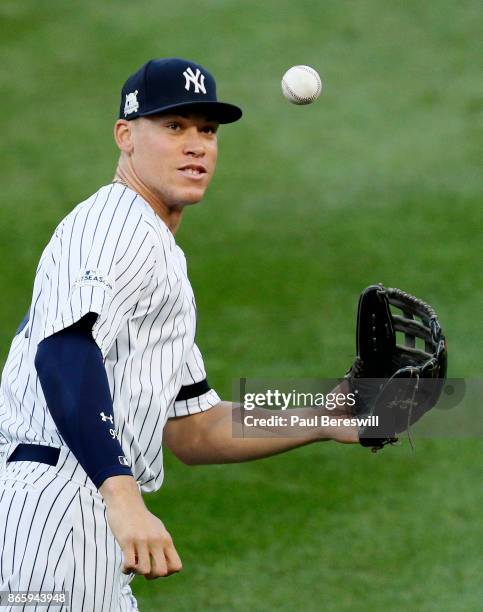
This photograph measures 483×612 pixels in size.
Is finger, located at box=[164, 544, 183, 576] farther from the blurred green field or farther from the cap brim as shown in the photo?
the blurred green field

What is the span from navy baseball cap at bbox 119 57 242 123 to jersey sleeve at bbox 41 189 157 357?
1.54ft

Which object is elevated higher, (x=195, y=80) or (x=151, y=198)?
(x=195, y=80)

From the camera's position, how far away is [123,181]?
416 centimetres

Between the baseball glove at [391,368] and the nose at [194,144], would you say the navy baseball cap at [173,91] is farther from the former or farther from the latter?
the baseball glove at [391,368]

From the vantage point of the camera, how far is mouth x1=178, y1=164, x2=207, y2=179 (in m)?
4.12

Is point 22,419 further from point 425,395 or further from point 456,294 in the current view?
point 456,294

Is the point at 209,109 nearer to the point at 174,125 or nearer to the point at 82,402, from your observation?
the point at 174,125

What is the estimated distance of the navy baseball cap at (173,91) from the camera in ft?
13.4

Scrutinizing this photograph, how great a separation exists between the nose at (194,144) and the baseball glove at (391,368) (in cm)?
90

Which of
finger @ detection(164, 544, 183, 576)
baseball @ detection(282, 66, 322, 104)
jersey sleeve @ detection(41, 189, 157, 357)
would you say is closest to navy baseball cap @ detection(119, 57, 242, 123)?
jersey sleeve @ detection(41, 189, 157, 357)

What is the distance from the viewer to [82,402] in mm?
3283

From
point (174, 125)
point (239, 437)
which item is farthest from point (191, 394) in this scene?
point (174, 125)

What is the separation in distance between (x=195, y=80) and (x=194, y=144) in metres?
0.20

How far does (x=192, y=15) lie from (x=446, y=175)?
4.20 m
